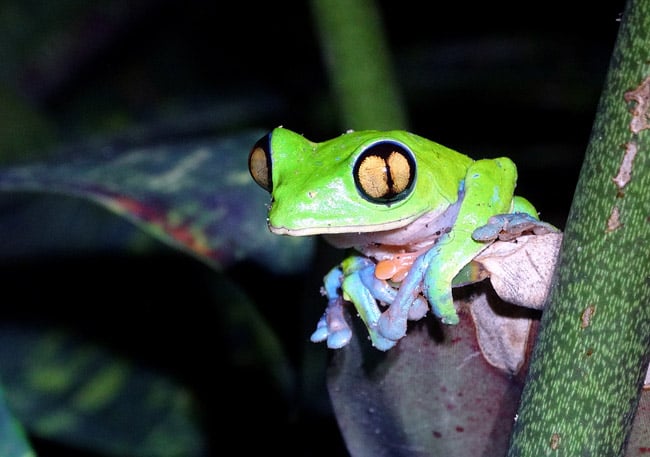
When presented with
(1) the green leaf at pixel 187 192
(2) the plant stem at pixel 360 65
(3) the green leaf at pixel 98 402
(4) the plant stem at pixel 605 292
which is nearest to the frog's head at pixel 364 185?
(4) the plant stem at pixel 605 292

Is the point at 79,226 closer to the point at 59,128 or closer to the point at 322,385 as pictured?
the point at 322,385

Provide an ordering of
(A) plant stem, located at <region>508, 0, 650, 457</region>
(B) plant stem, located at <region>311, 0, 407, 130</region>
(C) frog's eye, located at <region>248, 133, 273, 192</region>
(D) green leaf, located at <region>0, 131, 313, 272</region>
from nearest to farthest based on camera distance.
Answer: (A) plant stem, located at <region>508, 0, 650, 457</region> < (C) frog's eye, located at <region>248, 133, 273, 192</region> < (D) green leaf, located at <region>0, 131, 313, 272</region> < (B) plant stem, located at <region>311, 0, 407, 130</region>

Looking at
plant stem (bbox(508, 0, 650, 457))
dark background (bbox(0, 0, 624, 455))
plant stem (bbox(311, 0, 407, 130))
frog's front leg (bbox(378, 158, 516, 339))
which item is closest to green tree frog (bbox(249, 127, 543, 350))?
frog's front leg (bbox(378, 158, 516, 339))

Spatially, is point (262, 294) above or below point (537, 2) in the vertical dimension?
below

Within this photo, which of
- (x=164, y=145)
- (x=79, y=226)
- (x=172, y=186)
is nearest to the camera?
A: (x=172, y=186)

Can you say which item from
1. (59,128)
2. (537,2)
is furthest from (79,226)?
(537,2)

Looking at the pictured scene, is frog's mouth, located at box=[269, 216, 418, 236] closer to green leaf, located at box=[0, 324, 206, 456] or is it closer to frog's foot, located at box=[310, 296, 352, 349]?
frog's foot, located at box=[310, 296, 352, 349]

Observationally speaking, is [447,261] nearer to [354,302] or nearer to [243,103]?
[354,302]

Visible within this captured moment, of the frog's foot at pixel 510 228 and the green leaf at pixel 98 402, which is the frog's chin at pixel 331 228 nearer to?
the frog's foot at pixel 510 228

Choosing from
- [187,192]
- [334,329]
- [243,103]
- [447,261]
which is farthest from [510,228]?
[243,103]
